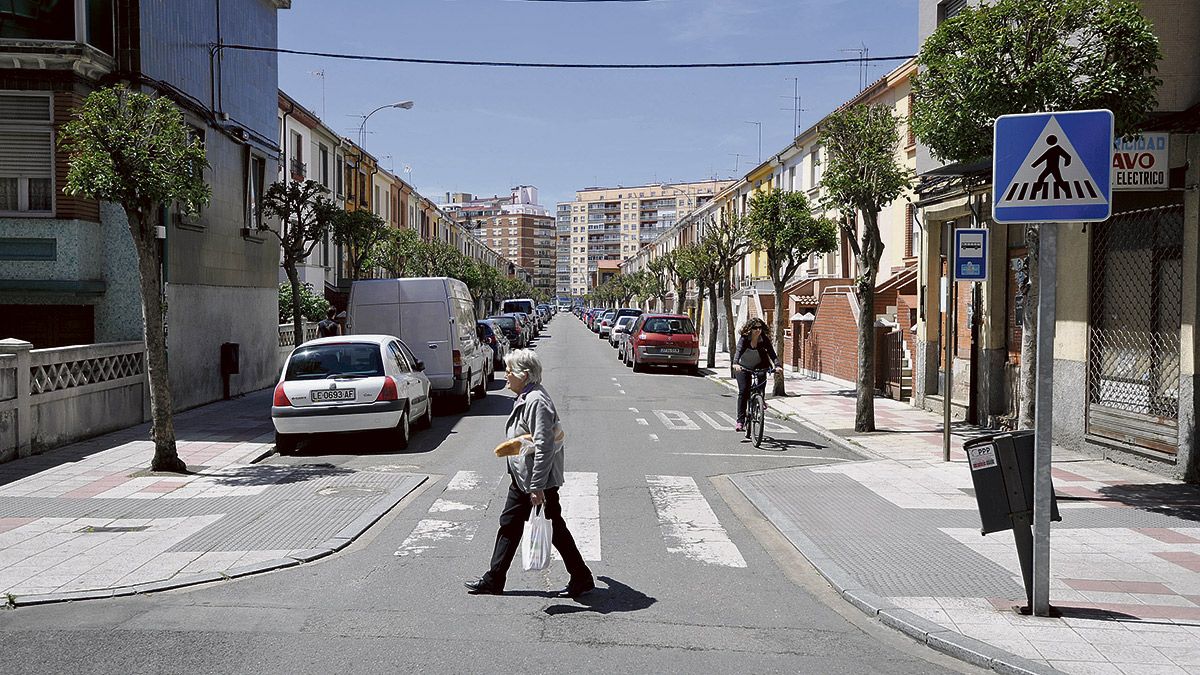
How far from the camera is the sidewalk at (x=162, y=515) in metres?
6.95

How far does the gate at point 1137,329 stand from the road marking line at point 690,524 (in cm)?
530

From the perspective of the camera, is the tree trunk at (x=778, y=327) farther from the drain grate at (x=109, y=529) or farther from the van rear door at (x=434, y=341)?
the drain grate at (x=109, y=529)

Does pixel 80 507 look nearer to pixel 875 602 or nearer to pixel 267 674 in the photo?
pixel 267 674

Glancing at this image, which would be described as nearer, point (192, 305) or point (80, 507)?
point (80, 507)

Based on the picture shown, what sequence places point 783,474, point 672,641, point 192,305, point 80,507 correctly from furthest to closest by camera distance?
point 192,305 → point 783,474 → point 80,507 → point 672,641

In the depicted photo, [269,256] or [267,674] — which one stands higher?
[269,256]

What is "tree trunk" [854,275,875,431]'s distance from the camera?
1510cm

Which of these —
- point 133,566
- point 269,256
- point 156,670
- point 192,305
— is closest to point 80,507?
point 133,566

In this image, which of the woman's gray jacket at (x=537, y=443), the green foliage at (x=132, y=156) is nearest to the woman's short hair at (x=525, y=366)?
the woman's gray jacket at (x=537, y=443)

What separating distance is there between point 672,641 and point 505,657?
0.97m

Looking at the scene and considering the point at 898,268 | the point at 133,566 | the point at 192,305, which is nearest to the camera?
the point at 133,566

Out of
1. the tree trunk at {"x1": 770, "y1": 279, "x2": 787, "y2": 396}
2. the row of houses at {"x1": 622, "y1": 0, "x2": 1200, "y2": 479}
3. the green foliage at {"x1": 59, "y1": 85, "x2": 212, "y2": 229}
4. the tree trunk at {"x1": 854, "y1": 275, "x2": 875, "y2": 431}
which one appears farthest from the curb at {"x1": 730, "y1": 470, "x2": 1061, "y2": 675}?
the tree trunk at {"x1": 770, "y1": 279, "x2": 787, "y2": 396}

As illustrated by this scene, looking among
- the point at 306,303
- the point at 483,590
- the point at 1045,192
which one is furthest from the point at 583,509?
the point at 306,303

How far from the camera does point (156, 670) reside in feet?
16.5
